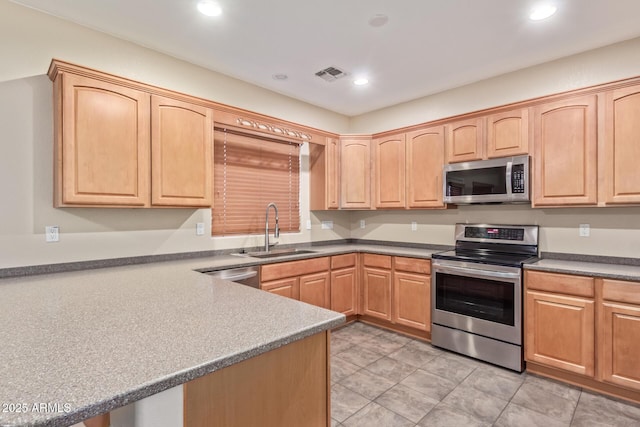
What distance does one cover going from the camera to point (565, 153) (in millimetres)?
2709

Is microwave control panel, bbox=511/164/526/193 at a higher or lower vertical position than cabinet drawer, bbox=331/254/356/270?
higher

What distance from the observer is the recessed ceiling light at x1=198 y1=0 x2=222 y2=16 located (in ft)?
7.06

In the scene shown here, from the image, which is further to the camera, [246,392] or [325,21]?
[325,21]

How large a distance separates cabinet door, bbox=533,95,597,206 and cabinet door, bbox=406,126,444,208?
0.88 metres

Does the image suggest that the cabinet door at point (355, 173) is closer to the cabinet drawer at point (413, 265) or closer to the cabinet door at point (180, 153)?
the cabinet drawer at point (413, 265)

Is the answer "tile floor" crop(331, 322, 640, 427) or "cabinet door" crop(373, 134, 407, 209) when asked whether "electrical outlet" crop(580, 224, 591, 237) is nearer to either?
"tile floor" crop(331, 322, 640, 427)

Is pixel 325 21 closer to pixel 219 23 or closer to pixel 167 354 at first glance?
pixel 219 23

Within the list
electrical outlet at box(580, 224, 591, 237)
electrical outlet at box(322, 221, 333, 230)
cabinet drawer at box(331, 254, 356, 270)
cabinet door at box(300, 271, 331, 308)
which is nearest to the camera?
electrical outlet at box(580, 224, 591, 237)

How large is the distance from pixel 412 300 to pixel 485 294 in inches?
29.5

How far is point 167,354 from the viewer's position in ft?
3.03

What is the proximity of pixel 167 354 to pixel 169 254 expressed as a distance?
2160 mm

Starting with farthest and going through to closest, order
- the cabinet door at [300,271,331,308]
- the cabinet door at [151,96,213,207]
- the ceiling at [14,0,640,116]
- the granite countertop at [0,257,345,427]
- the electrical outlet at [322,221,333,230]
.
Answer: the electrical outlet at [322,221,333,230], the cabinet door at [300,271,331,308], the cabinet door at [151,96,213,207], the ceiling at [14,0,640,116], the granite countertop at [0,257,345,427]

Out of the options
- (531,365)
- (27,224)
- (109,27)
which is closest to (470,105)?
(531,365)

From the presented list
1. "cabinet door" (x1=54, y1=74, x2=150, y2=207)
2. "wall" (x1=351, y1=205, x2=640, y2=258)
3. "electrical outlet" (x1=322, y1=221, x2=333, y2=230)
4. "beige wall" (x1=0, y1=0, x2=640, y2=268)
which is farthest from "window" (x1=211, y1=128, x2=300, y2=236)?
"wall" (x1=351, y1=205, x2=640, y2=258)
